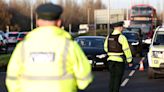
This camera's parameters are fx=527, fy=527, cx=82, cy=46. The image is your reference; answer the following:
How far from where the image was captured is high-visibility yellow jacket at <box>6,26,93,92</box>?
4.57m

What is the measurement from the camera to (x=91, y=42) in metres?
21.7

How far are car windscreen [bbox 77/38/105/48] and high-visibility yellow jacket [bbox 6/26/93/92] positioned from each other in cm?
1661

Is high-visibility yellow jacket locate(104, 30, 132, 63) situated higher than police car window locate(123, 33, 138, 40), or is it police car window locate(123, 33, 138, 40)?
high-visibility yellow jacket locate(104, 30, 132, 63)

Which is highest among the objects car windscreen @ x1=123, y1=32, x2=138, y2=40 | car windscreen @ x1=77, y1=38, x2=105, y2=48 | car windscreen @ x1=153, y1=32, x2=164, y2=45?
car windscreen @ x1=153, y1=32, x2=164, y2=45

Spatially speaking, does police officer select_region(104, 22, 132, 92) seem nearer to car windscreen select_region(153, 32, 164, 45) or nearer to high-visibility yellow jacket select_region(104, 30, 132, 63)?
high-visibility yellow jacket select_region(104, 30, 132, 63)

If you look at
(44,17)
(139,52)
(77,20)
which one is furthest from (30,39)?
(77,20)

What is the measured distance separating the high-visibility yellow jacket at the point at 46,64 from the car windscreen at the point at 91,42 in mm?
16605

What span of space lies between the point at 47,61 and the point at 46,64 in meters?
0.03

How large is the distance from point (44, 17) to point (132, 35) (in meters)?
26.6

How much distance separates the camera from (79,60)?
4.66 m

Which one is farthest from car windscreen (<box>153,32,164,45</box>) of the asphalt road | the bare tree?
the bare tree

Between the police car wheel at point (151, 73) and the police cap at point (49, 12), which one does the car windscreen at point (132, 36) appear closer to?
the police car wheel at point (151, 73)

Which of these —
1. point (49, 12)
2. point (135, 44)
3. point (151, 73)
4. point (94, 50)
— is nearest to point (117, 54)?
point (151, 73)

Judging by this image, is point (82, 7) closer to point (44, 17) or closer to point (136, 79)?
point (136, 79)
